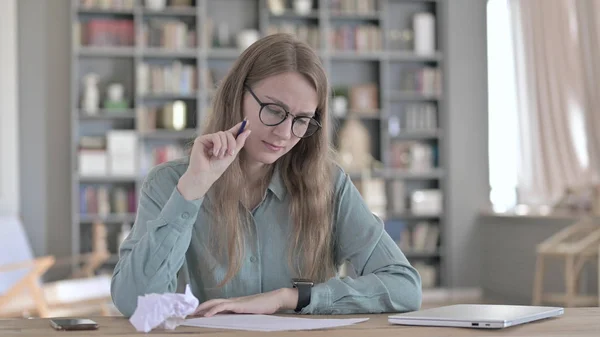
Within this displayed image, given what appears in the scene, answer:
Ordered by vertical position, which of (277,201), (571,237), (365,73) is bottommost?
(571,237)

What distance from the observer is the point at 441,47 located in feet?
27.7

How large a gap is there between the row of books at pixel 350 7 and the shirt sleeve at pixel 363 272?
605cm

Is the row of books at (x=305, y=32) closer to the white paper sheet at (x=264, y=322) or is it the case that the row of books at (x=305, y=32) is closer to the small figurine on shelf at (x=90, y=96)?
the small figurine on shelf at (x=90, y=96)

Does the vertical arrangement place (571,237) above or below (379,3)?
below

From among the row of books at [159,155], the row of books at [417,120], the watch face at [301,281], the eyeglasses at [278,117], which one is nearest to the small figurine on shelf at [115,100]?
the row of books at [159,155]

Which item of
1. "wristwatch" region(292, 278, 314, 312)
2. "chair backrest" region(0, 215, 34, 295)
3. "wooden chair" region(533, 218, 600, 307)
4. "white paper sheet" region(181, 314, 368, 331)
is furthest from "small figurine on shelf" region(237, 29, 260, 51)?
"white paper sheet" region(181, 314, 368, 331)

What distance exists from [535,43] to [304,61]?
5656mm

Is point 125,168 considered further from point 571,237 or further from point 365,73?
point 571,237

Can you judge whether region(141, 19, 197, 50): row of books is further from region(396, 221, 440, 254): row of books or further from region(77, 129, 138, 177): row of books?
region(396, 221, 440, 254): row of books

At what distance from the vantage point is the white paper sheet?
1.61 m

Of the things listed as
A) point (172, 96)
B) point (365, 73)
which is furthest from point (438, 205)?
point (172, 96)

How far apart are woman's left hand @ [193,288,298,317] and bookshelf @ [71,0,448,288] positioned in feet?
18.4

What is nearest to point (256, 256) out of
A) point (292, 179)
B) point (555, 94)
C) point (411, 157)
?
point (292, 179)

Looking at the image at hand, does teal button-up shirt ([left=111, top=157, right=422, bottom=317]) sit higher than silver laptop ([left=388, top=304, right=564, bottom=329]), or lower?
higher
